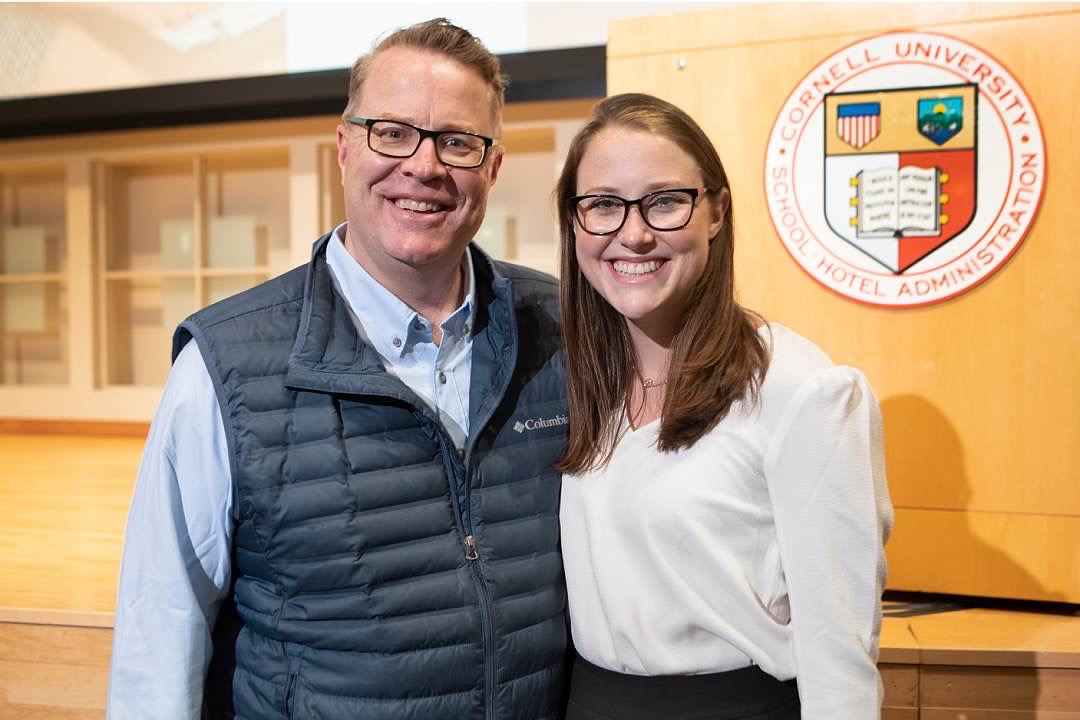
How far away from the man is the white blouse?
5.9 inches

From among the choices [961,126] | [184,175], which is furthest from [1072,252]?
[184,175]

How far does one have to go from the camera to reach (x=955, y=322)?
187 cm

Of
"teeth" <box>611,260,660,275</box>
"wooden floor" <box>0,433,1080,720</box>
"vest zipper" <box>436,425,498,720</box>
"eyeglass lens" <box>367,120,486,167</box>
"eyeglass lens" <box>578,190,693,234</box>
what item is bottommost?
"wooden floor" <box>0,433,1080,720</box>

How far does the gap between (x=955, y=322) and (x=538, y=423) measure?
95 centimetres

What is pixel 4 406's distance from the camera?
480 cm

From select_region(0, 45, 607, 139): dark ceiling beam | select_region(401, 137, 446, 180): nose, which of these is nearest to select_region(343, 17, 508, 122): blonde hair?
select_region(401, 137, 446, 180): nose

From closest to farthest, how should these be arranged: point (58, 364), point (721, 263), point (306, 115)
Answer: point (721, 263) → point (306, 115) → point (58, 364)

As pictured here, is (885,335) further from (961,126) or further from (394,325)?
(394,325)

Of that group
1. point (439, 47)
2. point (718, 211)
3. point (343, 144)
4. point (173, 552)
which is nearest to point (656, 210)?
point (718, 211)

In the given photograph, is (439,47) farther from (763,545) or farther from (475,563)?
(763,545)

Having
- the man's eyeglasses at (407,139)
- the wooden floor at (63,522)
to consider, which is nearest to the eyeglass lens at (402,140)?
the man's eyeglasses at (407,139)

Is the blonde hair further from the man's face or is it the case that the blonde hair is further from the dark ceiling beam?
the dark ceiling beam

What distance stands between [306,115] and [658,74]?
7.06 feet

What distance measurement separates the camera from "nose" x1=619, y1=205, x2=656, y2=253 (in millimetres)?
1352
